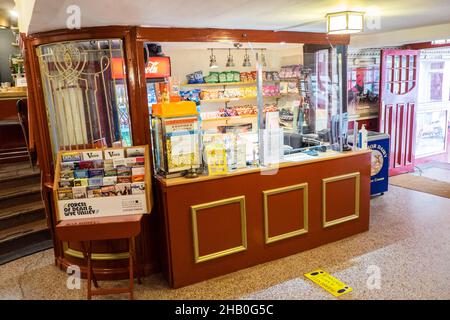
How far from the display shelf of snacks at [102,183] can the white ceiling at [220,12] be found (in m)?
1.00

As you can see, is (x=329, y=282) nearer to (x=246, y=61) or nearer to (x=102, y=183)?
(x=102, y=183)

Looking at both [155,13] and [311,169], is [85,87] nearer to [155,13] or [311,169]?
[155,13]

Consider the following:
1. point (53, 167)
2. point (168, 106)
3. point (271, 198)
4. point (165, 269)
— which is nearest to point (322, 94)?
point (271, 198)

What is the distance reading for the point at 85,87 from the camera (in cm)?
320

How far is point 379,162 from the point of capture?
523 cm

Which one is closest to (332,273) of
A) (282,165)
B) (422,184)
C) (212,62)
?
(282,165)

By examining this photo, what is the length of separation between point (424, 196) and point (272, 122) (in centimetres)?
300

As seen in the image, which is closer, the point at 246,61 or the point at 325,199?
the point at 325,199

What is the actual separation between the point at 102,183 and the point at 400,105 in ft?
17.4

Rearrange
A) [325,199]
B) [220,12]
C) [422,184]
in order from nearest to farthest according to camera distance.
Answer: [220,12]
[325,199]
[422,184]

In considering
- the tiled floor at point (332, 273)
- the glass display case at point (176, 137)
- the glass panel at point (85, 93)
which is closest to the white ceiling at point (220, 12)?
the glass panel at point (85, 93)

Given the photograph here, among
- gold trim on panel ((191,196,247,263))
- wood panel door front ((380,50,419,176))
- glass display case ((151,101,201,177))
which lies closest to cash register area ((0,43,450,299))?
glass display case ((151,101,201,177))

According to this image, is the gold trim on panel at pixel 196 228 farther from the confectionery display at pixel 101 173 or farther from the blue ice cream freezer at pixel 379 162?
the blue ice cream freezer at pixel 379 162
